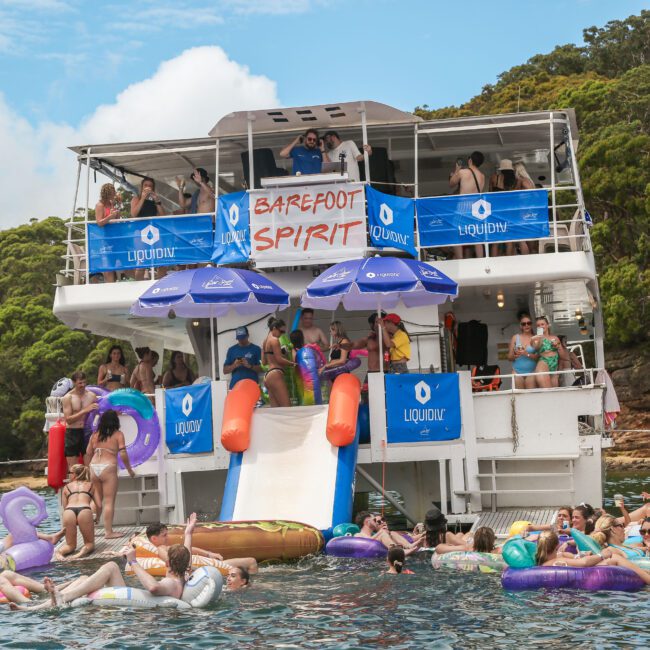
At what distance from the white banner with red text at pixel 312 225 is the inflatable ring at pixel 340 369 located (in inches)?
75.4

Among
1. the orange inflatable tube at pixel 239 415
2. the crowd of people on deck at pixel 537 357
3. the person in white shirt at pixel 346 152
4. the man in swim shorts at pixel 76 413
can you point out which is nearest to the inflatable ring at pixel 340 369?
the orange inflatable tube at pixel 239 415

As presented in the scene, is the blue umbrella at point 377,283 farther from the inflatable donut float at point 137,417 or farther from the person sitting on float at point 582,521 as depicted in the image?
the person sitting on float at point 582,521

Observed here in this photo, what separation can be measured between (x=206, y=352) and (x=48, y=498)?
65.5ft

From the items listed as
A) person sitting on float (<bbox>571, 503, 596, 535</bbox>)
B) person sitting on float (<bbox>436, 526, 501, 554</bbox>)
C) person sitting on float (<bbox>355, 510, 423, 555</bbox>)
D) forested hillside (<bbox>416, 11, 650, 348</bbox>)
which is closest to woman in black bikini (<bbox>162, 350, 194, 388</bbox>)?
person sitting on float (<bbox>355, 510, 423, 555</bbox>)

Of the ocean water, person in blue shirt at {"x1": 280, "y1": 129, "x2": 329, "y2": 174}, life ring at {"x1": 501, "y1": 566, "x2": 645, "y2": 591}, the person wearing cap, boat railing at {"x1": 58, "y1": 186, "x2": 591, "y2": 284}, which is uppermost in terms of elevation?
person in blue shirt at {"x1": 280, "y1": 129, "x2": 329, "y2": 174}

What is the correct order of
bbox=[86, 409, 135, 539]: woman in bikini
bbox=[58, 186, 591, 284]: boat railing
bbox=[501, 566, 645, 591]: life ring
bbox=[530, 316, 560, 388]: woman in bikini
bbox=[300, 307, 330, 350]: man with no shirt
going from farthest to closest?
bbox=[58, 186, 591, 284]: boat railing, bbox=[300, 307, 330, 350]: man with no shirt, bbox=[530, 316, 560, 388]: woman in bikini, bbox=[86, 409, 135, 539]: woman in bikini, bbox=[501, 566, 645, 591]: life ring

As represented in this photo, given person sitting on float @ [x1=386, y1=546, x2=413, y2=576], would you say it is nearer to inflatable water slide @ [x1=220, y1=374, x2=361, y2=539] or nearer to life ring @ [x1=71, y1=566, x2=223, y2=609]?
inflatable water slide @ [x1=220, y1=374, x2=361, y2=539]

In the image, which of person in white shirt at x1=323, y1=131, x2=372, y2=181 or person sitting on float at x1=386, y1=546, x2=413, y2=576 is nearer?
person sitting on float at x1=386, y1=546, x2=413, y2=576

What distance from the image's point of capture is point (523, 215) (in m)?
19.5

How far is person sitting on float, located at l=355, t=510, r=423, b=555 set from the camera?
15609 millimetres

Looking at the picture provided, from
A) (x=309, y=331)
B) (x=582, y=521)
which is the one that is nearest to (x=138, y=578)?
(x=582, y=521)

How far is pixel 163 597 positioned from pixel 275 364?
19.6 feet

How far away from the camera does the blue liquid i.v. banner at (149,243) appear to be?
65.4 feet

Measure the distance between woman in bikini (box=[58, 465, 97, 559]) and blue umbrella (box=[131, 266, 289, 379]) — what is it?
9.41 feet
